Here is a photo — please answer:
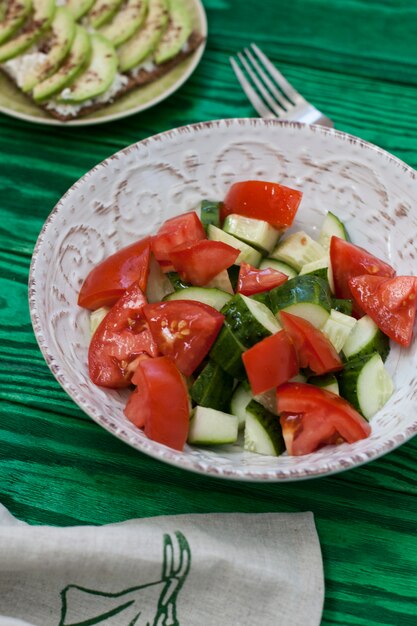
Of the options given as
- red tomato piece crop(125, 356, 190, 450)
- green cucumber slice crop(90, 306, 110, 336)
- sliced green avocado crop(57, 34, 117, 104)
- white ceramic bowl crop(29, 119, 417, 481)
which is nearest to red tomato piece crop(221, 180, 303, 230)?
white ceramic bowl crop(29, 119, 417, 481)

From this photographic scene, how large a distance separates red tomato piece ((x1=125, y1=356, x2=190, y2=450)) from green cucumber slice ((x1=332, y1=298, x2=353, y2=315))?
1.63 ft

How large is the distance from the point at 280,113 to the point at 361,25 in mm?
782

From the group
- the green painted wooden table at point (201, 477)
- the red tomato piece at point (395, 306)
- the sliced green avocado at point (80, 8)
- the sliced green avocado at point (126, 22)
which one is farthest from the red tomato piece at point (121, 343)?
the sliced green avocado at point (80, 8)

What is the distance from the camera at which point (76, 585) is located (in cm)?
180

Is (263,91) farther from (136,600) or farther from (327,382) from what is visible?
(136,600)

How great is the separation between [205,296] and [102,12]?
1.61 meters

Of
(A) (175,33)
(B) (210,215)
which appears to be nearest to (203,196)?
(B) (210,215)

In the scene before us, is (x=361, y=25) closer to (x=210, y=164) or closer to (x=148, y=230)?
(x=210, y=164)

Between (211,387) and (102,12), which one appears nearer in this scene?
(211,387)

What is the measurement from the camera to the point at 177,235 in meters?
2.11

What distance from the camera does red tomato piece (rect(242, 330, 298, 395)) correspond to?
1.78m

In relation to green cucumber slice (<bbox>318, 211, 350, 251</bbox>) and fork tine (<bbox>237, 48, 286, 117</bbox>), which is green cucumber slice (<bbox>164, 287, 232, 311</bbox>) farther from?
fork tine (<bbox>237, 48, 286, 117</bbox>)

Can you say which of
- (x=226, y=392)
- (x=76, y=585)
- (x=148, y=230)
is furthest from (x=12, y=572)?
(x=148, y=230)

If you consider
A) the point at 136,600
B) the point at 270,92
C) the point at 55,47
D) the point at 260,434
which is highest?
the point at 55,47
